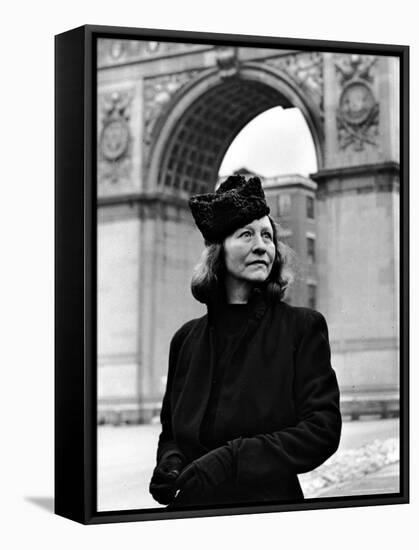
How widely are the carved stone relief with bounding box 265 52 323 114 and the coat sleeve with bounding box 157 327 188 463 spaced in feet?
7.12

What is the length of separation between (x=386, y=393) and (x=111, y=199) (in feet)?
9.01

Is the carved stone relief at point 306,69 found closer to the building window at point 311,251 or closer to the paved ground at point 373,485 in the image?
the building window at point 311,251

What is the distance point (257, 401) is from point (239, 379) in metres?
0.21

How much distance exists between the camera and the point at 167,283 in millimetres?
11562

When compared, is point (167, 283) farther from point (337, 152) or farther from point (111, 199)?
point (337, 152)

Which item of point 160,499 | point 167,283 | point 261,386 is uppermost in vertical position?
point 167,283

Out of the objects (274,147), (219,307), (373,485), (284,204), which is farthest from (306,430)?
(274,147)

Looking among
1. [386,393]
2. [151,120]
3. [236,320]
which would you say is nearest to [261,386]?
[236,320]

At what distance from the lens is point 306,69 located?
40.4 ft

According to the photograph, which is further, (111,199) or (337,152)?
(337,152)

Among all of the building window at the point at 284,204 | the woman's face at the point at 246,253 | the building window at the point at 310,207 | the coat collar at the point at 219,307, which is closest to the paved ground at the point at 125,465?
the coat collar at the point at 219,307

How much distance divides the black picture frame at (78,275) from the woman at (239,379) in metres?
0.27

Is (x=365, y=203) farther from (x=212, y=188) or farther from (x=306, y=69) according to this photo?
(x=212, y=188)

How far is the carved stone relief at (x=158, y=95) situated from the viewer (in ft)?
38.8
